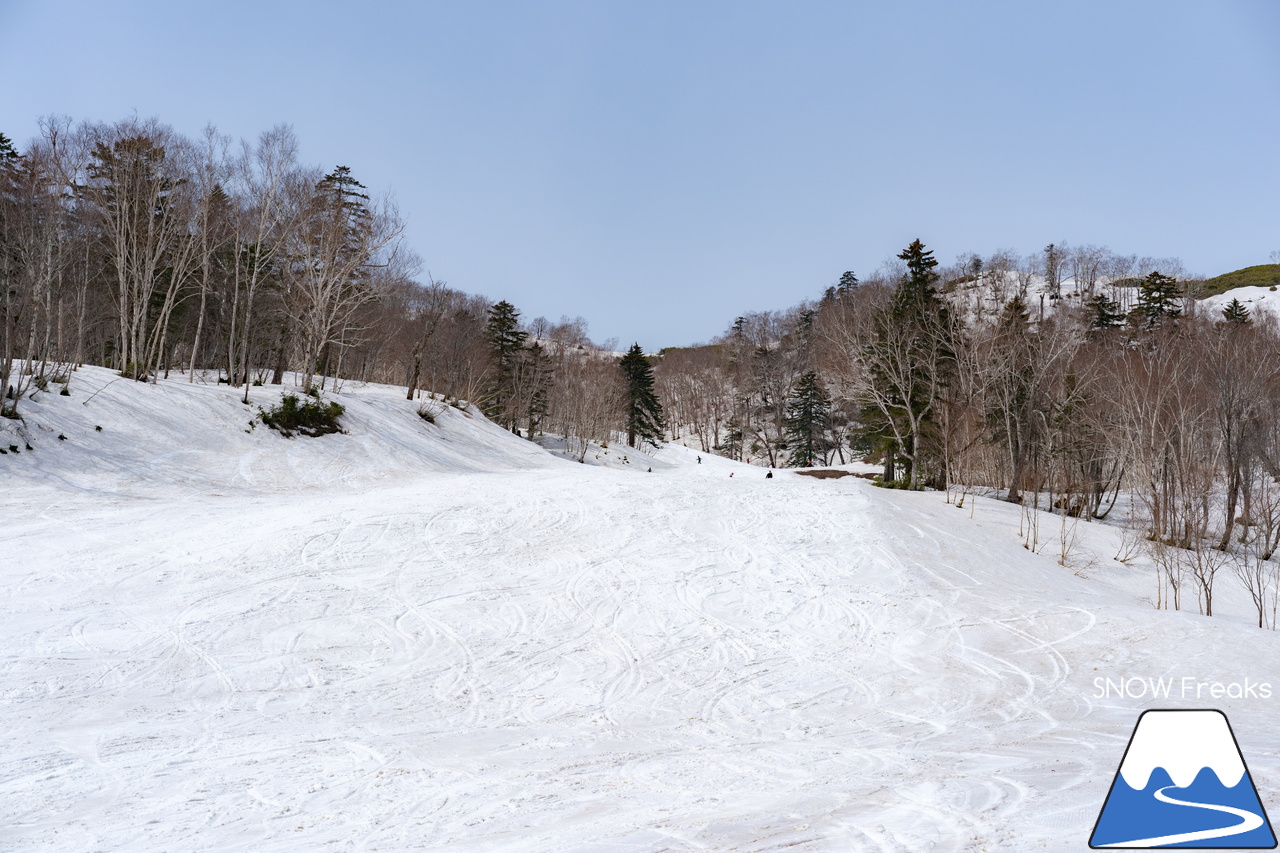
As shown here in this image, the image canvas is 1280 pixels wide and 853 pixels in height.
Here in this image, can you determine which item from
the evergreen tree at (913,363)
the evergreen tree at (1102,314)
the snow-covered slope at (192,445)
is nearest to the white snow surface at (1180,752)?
the snow-covered slope at (192,445)

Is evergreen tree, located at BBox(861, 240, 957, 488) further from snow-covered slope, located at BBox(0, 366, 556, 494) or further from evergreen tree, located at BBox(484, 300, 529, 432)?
evergreen tree, located at BBox(484, 300, 529, 432)

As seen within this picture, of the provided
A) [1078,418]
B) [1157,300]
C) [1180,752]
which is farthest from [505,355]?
[1157,300]

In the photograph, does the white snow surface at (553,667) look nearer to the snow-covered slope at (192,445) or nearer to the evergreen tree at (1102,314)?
the snow-covered slope at (192,445)

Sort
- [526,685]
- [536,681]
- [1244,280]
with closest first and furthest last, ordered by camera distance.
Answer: [526,685]
[536,681]
[1244,280]

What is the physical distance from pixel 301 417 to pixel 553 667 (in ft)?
72.6

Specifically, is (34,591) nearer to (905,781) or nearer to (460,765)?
(460,765)

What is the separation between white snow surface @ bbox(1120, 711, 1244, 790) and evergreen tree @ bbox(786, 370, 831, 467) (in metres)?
60.3

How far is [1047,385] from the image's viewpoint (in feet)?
99.5

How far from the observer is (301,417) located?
90.1 ft

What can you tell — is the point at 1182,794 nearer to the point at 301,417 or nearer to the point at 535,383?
the point at 301,417

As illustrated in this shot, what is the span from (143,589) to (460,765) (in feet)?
26.4

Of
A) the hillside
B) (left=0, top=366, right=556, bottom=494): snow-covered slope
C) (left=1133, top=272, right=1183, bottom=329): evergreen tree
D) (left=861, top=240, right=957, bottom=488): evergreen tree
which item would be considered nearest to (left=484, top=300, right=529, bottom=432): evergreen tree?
(left=0, top=366, right=556, bottom=494): snow-covered slope

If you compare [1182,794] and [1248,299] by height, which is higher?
[1248,299]

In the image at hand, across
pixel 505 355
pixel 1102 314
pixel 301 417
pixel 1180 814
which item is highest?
pixel 1102 314
